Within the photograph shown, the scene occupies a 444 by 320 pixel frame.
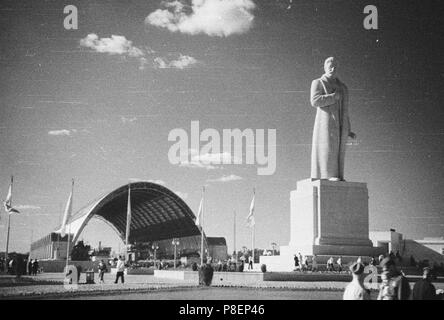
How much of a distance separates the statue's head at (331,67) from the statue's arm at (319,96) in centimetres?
73

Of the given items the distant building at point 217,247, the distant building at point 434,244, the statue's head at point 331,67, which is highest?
the statue's head at point 331,67

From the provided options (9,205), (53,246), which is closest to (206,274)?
(9,205)

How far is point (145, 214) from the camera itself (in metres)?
72.6

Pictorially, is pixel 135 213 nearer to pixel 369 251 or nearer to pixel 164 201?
pixel 164 201

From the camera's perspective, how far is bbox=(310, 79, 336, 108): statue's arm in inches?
1040

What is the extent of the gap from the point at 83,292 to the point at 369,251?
14.2m

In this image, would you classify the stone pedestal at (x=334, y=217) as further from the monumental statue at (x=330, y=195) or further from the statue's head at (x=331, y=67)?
the statue's head at (x=331, y=67)

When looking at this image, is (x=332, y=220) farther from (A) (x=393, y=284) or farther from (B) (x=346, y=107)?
(A) (x=393, y=284)

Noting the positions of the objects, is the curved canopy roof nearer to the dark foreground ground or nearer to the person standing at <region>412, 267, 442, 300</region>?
the dark foreground ground

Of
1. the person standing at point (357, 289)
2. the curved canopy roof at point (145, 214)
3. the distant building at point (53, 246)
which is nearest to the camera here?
the person standing at point (357, 289)

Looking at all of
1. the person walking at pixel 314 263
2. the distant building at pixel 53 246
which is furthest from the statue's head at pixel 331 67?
the distant building at pixel 53 246

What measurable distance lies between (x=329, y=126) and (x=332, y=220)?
451 centimetres

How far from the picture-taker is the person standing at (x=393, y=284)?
8961 mm
